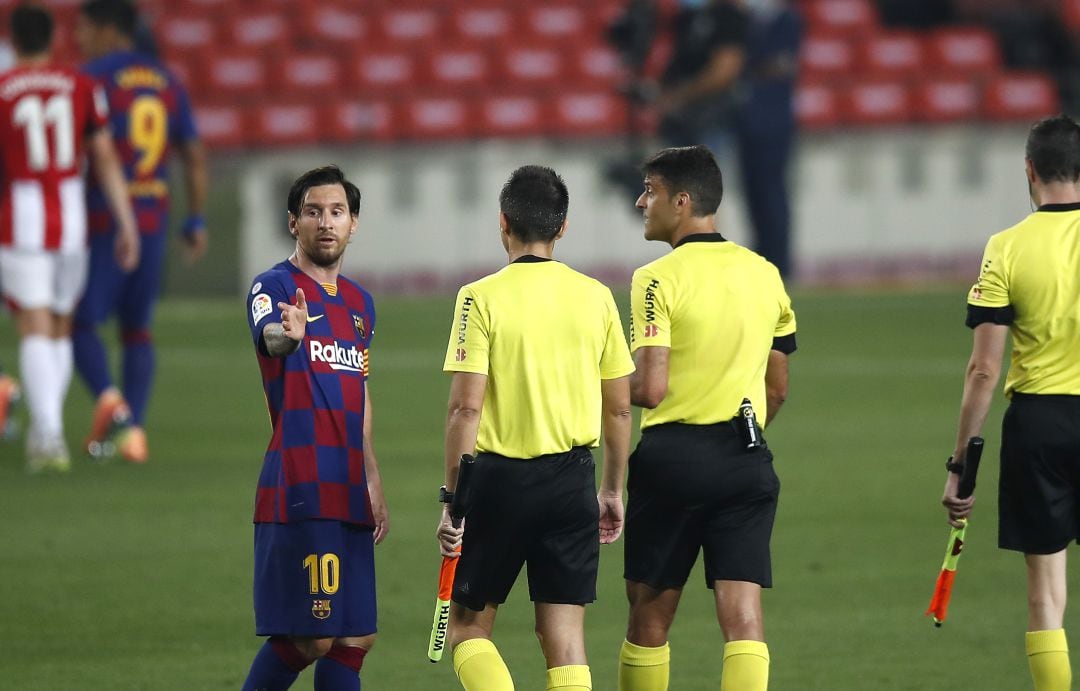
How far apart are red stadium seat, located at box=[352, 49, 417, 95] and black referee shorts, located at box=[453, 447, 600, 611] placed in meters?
17.3

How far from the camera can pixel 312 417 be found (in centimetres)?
488

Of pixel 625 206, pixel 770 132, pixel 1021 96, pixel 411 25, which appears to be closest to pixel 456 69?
pixel 411 25

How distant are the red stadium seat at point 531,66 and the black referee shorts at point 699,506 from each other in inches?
678

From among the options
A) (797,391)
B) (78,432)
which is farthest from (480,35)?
(78,432)

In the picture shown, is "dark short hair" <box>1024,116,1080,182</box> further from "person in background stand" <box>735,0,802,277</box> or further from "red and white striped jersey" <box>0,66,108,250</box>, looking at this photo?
"person in background stand" <box>735,0,802,277</box>

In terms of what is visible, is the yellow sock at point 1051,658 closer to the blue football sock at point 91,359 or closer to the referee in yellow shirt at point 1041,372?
the referee in yellow shirt at point 1041,372

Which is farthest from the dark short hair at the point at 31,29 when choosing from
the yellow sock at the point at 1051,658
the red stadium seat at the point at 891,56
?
the red stadium seat at the point at 891,56

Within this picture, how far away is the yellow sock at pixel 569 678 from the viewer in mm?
4930

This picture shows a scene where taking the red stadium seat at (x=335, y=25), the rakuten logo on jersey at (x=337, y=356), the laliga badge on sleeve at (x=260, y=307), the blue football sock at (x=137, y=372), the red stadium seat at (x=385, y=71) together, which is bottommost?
the blue football sock at (x=137, y=372)

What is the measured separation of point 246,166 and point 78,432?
758 centimetres

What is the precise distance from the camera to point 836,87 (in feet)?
72.5

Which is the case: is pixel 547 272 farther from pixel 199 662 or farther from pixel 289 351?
pixel 199 662

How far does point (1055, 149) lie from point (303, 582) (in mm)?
2393

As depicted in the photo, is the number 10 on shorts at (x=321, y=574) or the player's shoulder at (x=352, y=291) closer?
the number 10 on shorts at (x=321, y=574)
